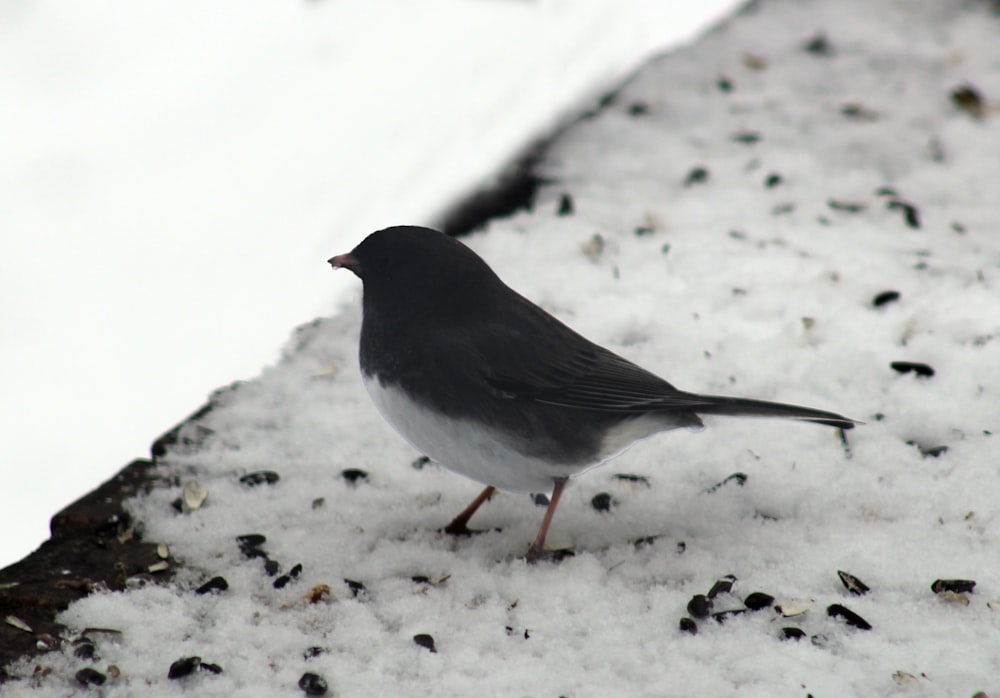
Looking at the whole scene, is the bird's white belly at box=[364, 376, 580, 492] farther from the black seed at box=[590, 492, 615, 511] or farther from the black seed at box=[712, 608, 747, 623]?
the black seed at box=[712, 608, 747, 623]

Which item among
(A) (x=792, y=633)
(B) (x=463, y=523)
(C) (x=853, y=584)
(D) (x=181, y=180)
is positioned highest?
(D) (x=181, y=180)

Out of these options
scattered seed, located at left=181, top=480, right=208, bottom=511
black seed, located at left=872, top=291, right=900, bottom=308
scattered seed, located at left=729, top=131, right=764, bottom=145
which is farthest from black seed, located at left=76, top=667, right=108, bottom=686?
scattered seed, located at left=729, top=131, right=764, bottom=145

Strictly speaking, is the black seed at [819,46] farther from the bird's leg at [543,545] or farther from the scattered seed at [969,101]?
the bird's leg at [543,545]

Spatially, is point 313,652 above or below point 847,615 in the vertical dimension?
above

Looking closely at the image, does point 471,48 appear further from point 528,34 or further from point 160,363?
point 160,363

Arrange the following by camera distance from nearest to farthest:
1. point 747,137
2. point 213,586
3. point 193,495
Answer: point 213,586 → point 193,495 → point 747,137

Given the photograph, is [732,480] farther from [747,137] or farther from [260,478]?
[747,137]

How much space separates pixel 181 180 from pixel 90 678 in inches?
188

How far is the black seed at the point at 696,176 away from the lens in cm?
515

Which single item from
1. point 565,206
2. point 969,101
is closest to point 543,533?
Answer: point 565,206

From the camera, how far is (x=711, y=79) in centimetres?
613

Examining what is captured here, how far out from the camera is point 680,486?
3.21 meters

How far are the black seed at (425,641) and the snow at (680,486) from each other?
0.01m

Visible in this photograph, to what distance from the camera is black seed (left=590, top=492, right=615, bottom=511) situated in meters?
3.15
